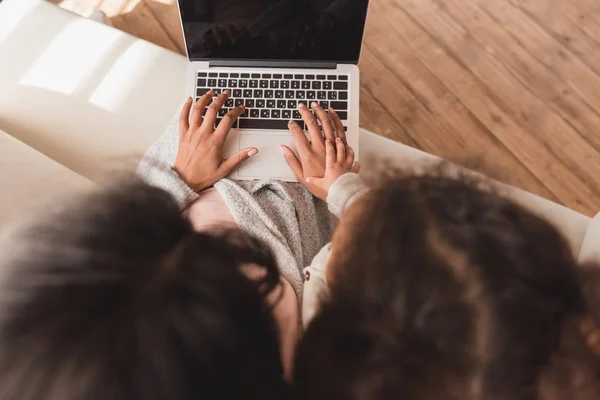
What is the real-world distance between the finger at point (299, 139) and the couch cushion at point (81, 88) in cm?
27

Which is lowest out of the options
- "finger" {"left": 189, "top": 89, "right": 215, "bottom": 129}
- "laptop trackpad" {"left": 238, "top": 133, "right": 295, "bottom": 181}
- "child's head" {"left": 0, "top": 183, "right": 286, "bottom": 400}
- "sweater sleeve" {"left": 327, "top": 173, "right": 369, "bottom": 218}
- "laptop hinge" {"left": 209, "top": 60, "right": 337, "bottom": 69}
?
"laptop trackpad" {"left": 238, "top": 133, "right": 295, "bottom": 181}

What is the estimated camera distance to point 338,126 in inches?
31.8

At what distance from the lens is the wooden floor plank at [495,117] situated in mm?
1222

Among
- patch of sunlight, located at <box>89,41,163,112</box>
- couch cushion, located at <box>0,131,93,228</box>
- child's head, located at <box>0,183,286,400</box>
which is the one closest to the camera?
child's head, located at <box>0,183,286,400</box>

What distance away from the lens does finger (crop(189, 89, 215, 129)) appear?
2.64ft

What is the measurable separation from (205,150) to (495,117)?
0.88 m

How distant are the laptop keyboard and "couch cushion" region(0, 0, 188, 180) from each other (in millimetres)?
134

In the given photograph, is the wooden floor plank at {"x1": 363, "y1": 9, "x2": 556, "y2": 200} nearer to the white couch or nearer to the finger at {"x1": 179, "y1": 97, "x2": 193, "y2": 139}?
the white couch

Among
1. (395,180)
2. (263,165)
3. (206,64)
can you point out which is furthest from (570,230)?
(206,64)

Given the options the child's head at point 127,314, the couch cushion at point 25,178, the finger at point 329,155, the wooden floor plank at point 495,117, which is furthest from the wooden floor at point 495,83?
the child's head at point 127,314

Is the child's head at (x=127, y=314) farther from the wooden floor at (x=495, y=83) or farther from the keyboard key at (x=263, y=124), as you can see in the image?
the wooden floor at (x=495, y=83)

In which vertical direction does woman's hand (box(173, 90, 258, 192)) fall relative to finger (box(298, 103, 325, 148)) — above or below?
below

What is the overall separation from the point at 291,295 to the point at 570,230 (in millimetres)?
499

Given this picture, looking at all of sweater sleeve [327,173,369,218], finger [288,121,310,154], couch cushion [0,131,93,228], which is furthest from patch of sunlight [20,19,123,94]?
sweater sleeve [327,173,369,218]
